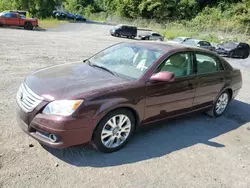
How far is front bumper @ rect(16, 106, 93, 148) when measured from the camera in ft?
10.5

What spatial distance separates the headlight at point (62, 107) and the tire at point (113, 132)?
468 mm

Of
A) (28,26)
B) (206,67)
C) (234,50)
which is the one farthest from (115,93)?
(28,26)

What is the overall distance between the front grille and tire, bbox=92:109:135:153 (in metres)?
0.85

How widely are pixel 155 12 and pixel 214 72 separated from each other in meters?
53.1

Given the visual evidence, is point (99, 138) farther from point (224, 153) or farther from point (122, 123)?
point (224, 153)

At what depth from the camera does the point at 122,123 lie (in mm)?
3777

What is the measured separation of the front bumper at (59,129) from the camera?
3.19 m

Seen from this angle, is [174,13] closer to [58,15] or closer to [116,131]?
[58,15]

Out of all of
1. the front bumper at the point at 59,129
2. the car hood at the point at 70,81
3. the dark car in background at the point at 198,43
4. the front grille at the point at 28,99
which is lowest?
the dark car in background at the point at 198,43

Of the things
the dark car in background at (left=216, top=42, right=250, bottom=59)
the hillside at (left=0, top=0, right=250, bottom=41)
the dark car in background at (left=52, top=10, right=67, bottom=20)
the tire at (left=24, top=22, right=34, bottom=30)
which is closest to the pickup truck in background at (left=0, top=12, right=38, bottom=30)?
the tire at (left=24, top=22, right=34, bottom=30)

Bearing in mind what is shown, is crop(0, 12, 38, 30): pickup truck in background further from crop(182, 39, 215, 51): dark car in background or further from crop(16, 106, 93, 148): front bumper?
crop(16, 106, 93, 148): front bumper

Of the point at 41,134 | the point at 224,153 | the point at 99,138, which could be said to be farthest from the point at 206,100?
the point at 41,134

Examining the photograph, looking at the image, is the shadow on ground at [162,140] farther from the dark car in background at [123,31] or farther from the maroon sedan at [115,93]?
the dark car in background at [123,31]

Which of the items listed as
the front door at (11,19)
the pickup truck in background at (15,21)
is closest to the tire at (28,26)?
the pickup truck in background at (15,21)
